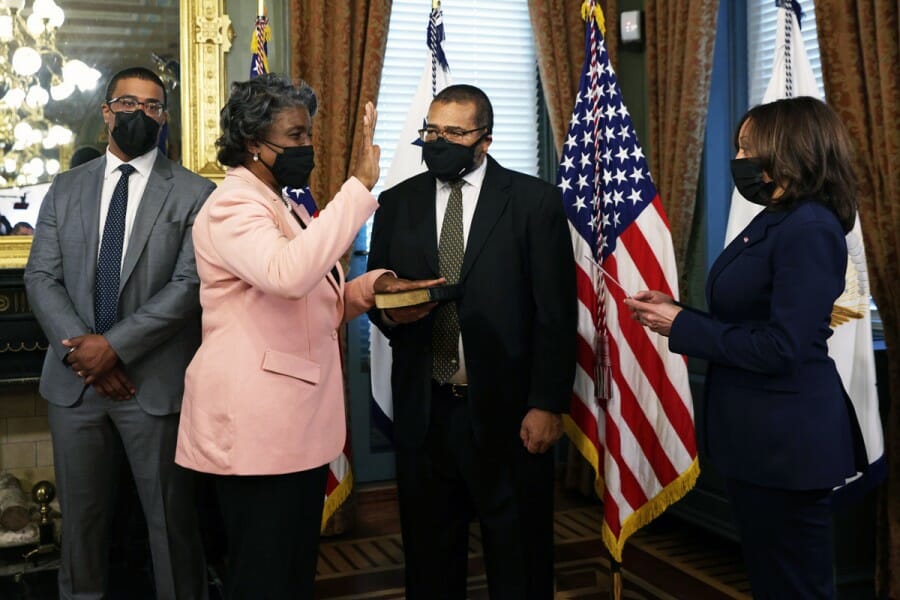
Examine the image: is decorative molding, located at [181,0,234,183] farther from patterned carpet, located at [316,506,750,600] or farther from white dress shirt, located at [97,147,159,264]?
patterned carpet, located at [316,506,750,600]

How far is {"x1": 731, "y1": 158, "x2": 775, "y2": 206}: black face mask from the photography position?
80.1 inches

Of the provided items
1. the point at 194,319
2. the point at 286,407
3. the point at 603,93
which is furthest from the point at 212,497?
the point at 603,93

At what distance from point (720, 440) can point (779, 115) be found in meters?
0.75

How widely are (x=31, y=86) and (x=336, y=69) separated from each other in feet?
4.21

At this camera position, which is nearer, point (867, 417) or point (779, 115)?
point (779, 115)

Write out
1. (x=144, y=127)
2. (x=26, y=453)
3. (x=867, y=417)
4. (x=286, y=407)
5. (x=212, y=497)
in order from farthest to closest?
(x=26, y=453) < (x=212, y=497) < (x=867, y=417) < (x=144, y=127) < (x=286, y=407)

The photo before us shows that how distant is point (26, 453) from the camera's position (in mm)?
3912

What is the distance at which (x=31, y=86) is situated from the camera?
3.77m

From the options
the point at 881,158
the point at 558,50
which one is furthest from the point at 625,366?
the point at 558,50

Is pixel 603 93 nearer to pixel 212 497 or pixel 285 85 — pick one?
pixel 285 85

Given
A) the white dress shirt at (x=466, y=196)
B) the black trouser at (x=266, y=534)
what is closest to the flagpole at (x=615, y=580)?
the white dress shirt at (x=466, y=196)

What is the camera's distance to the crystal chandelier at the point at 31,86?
373 centimetres

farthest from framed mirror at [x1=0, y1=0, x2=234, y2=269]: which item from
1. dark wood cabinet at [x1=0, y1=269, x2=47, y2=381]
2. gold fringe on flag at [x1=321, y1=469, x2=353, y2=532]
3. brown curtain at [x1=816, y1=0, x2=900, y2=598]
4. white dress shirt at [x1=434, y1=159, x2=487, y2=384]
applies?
brown curtain at [x1=816, y1=0, x2=900, y2=598]

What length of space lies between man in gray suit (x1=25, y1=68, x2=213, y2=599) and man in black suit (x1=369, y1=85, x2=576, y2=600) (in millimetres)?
616
